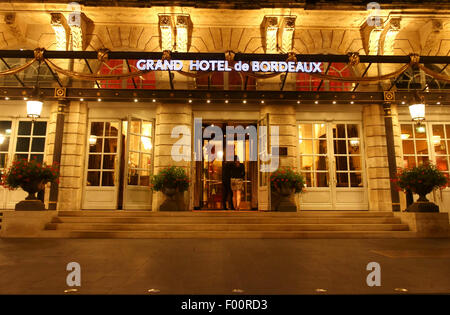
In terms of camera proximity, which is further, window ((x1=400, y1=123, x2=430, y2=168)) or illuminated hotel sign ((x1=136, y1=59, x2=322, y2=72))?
window ((x1=400, y1=123, x2=430, y2=168))

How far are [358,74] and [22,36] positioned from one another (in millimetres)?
13258

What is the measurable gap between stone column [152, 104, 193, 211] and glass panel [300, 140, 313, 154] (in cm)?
430

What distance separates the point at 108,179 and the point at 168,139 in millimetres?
2670

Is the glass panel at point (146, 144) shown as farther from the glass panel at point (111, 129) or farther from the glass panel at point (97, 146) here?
the glass panel at point (97, 146)

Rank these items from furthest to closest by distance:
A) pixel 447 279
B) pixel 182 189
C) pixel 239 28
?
pixel 239 28 < pixel 182 189 < pixel 447 279

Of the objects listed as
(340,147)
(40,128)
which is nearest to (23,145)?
(40,128)

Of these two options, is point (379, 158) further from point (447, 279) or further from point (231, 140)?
point (447, 279)

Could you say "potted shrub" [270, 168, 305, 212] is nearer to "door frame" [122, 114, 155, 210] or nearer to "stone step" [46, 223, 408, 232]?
"stone step" [46, 223, 408, 232]

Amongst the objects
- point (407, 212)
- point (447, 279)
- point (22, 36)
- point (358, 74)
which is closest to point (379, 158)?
point (407, 212)

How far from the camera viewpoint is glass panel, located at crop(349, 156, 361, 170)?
389 inches

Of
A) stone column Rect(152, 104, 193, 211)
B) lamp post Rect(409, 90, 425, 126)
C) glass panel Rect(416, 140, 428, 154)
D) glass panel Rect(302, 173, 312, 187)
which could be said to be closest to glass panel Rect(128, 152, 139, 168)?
stone column Rect(152, 104, 193, 211)

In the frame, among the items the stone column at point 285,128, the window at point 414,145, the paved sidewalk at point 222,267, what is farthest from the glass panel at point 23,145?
the window at point 414,145

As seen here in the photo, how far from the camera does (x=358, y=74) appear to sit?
10.4m

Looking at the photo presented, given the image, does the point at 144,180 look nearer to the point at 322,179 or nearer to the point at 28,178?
the point at 28,178
